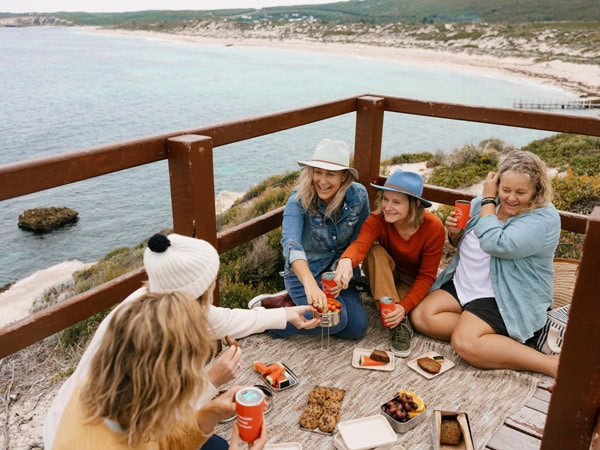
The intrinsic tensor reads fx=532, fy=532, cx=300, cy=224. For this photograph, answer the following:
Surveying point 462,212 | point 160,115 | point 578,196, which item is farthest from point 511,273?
point 160,115

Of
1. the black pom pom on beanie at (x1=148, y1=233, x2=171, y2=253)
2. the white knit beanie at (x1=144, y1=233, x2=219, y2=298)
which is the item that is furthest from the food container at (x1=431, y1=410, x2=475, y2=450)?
the black pom pom on beanie at (x1=148, y1=233, x2=171, y2=253)

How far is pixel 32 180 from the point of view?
2.28 meters

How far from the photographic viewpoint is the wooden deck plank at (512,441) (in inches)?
102

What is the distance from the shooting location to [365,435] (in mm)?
2639

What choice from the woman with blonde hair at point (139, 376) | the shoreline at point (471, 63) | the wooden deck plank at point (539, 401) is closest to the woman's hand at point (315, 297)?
the wooden deck plank at point (539, 401)

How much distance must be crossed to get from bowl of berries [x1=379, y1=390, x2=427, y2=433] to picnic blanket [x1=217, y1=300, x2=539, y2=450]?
0.14 feet

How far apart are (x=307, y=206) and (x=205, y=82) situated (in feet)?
170

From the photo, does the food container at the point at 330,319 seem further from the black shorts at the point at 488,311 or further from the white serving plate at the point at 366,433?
the black shorts at the point at 488,311

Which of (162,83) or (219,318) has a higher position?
(219,318)

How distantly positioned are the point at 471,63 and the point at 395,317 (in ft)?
197

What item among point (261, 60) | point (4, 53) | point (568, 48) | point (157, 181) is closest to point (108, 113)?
point (157, 181)

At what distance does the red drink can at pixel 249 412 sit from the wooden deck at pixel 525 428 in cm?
130

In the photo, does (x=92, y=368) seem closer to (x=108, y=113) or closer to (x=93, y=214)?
(x=93, y=214)

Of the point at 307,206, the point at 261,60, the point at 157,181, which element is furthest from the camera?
the point at 261,60
